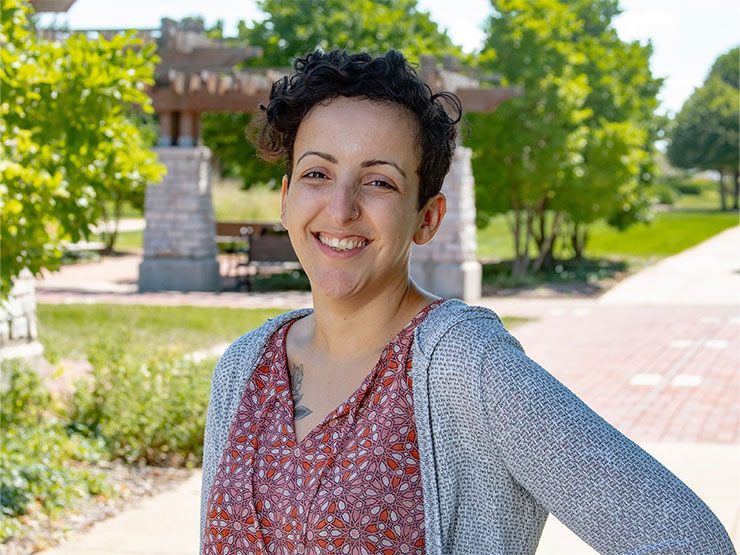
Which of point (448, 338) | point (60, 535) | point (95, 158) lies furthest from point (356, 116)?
point (60, 535)

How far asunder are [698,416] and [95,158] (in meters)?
5.41

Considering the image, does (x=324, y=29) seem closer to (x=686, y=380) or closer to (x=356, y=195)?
(x=686, y=380)

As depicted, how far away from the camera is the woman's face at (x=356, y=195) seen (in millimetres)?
1669

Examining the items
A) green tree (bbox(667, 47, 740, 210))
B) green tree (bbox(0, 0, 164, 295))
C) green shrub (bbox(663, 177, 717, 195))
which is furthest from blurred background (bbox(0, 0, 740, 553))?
green shrub (bbox(663, 177, 717, 195))

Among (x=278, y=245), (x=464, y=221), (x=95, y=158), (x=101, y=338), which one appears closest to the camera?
(x=95, y=158)

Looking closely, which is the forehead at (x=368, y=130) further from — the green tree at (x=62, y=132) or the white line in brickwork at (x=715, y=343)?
the white line in brickwork at (x=715, y=343)

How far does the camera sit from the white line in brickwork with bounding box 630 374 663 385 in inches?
385

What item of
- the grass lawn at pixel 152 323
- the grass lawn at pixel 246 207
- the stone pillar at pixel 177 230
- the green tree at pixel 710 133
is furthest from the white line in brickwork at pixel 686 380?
the green tree at pixel 710 133

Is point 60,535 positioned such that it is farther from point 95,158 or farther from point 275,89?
point 275,89

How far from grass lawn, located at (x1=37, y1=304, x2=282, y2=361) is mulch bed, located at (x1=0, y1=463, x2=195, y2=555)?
4.33 metres

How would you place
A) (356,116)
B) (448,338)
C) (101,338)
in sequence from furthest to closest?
(101,338) < (356,116) < (448,338)

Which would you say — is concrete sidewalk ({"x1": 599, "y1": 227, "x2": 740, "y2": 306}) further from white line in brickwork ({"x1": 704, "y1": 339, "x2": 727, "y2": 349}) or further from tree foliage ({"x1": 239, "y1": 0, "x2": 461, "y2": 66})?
tree foliage ({"x1": 239, "y1": 0, "x2": 461, "y2": 66})

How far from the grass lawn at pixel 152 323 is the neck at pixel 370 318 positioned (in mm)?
9064

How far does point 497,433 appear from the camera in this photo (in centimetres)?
142
